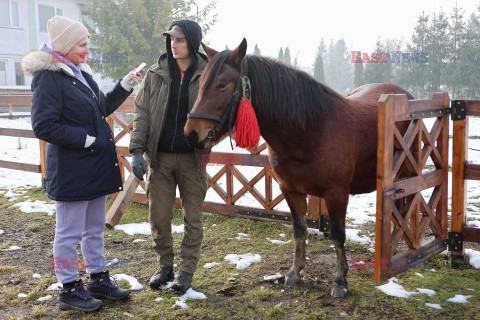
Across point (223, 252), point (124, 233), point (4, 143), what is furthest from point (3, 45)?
point (223, 252)

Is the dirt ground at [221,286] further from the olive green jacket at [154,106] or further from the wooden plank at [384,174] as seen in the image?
the olive green jacket at [154,106]

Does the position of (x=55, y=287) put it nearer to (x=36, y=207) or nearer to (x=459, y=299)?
(x=36, y=207)

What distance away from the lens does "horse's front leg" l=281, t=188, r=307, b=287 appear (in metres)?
3.23

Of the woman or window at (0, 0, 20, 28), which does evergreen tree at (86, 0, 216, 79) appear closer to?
window at (0, 0, 20, 28)

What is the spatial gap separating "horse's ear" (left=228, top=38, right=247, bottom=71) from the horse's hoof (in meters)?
1.82

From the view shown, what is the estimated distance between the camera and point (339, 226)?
3.03 meters

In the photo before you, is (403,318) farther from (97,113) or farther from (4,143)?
(4,143)

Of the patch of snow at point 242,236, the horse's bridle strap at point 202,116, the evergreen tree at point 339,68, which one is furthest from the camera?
the evergreen tree at point 339,68

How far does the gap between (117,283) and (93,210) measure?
76 cm

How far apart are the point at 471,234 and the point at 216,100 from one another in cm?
271

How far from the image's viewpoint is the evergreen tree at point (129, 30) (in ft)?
57.3

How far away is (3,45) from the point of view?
20250mm

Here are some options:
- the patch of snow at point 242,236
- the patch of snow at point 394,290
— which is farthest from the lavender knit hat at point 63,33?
the patch of snow at point 394,290

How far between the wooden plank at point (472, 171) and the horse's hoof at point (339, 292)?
1.62 metres
